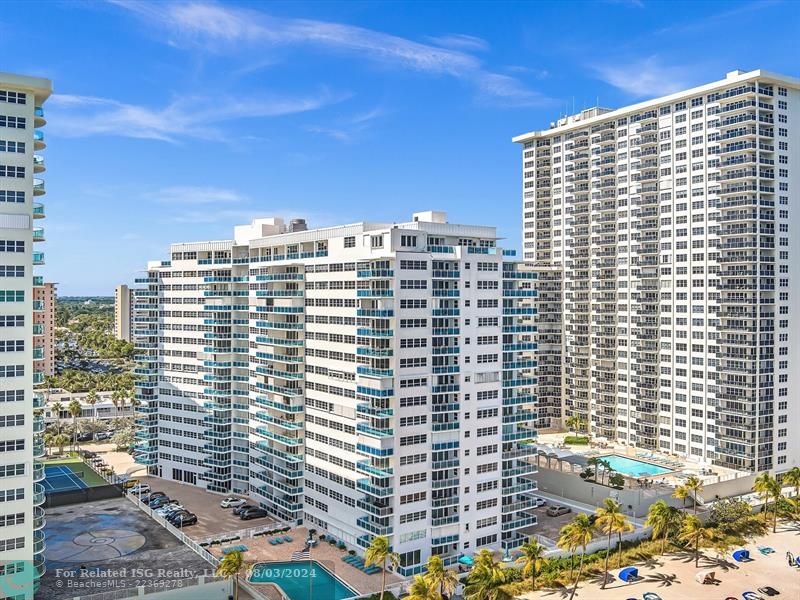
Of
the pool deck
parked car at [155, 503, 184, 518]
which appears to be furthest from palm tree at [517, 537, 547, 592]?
parked car at [155, 503, 184, 518]

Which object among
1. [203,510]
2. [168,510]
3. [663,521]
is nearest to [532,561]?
[663,521]

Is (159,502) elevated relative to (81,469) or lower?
lower

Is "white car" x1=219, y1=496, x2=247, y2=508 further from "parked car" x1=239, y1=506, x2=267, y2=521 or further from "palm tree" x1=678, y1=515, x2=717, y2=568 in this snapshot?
"palm tree" x1=678, y1=515, x2=717, y2=568

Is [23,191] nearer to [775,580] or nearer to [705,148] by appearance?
[775,580]

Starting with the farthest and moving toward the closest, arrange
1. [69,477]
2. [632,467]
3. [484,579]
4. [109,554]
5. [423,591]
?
[632,467]
[69,477]
[109,554]
[484,579]
[423,591]

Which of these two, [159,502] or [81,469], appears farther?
[81,469]

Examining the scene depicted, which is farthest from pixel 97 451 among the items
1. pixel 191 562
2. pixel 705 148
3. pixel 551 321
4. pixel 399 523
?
pixel 705 148

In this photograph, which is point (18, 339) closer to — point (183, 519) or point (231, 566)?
point (231, 566)

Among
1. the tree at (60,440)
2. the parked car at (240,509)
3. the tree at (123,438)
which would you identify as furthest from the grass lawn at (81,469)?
the parked car at (240,509)
